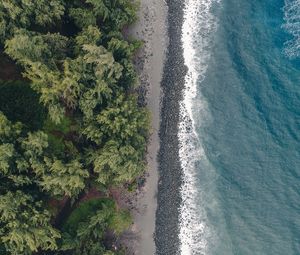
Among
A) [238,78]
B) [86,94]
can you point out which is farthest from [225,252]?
[86,94]

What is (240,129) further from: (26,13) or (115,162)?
(26,13)

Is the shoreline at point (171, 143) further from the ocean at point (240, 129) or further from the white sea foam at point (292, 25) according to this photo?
the white sea foam at point (292, 25)

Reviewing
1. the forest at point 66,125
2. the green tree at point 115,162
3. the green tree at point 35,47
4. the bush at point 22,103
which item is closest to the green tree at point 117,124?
the forest at point 66,125

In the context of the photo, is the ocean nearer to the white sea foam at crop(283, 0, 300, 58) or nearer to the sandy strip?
the white sea foam at crop(283, 0, 300, 58)

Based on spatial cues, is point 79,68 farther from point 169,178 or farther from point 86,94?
point 169,178

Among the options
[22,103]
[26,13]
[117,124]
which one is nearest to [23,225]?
[22,103]

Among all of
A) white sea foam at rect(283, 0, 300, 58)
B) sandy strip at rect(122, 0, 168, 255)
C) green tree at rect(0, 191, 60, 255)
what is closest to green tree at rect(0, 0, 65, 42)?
sandy strip at rect(122, 0, 168, 255)
